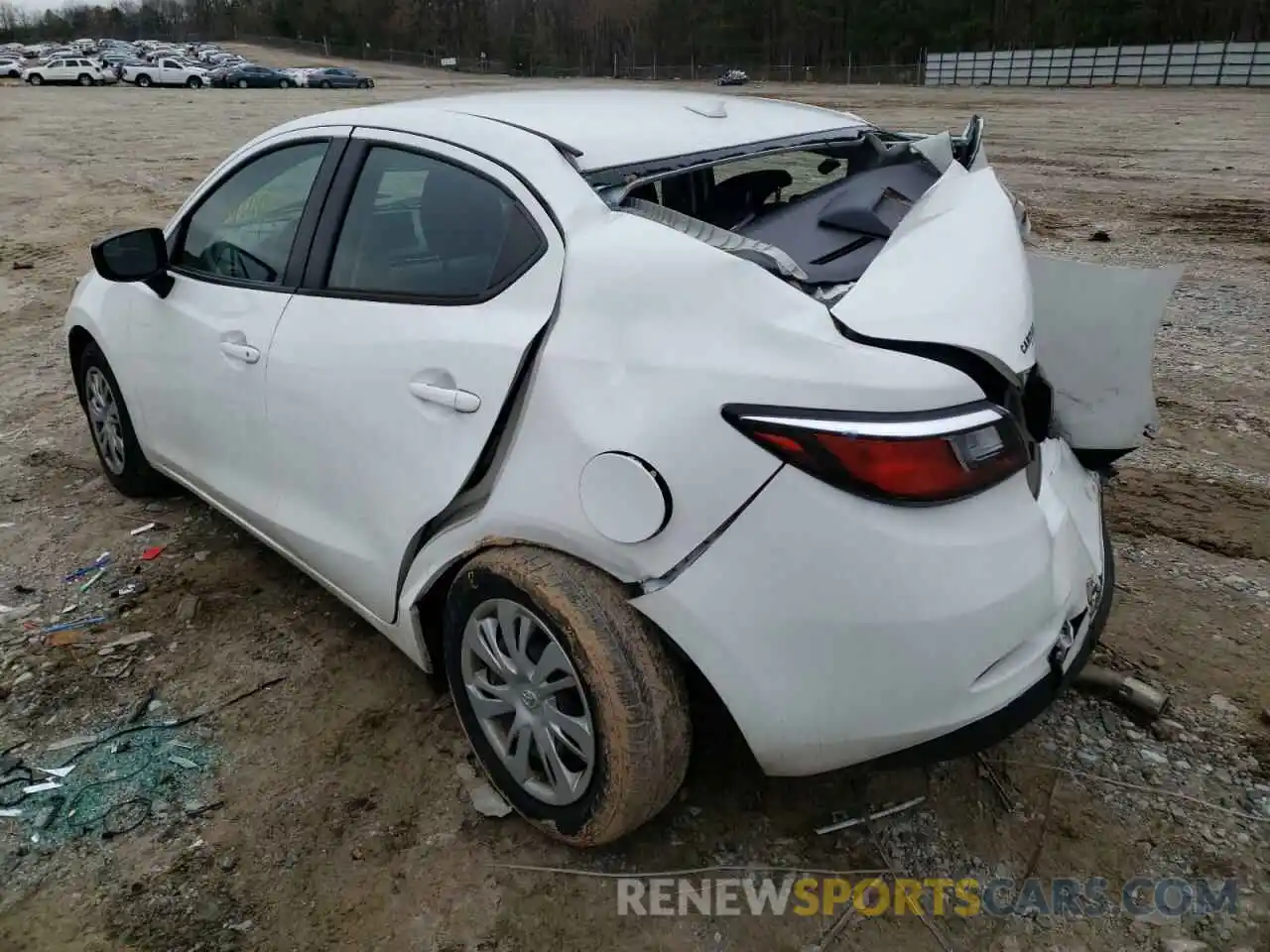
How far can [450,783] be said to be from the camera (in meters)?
2.59

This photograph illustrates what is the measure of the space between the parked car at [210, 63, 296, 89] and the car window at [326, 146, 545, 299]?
5441cm

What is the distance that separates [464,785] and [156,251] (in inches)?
83.1

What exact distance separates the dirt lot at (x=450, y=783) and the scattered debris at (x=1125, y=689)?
0.06 meters

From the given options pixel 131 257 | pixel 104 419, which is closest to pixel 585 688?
pixel 131 257

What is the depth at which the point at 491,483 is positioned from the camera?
87.2 inches

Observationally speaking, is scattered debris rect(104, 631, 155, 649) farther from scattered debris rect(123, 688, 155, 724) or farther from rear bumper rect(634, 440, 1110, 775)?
rear bumper rect(634, 440, 1110, 775)

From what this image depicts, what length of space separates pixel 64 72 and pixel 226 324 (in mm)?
55163

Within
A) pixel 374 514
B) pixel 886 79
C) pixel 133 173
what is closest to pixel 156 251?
pixel 374 514

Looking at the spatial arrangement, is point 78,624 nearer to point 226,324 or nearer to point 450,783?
point 226,324

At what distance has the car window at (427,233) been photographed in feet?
7.65

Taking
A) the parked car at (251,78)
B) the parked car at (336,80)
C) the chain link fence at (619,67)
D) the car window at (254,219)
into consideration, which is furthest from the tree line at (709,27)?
the car window at (254,219)

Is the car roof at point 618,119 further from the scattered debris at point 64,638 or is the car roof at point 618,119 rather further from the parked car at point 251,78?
the parked car at point 251,78

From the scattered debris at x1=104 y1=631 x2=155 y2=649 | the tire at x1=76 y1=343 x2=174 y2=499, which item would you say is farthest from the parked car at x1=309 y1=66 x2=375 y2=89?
the scattered debris at x1=104 y1=631 x2=155 y2=649

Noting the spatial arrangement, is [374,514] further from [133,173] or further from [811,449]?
[133,173]
